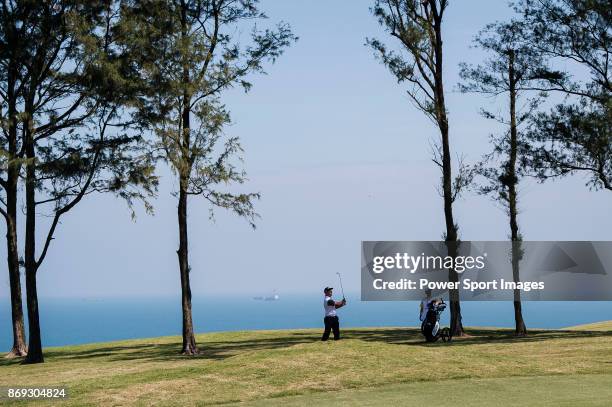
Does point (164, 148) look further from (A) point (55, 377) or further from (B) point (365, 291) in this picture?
(B) point (365, 291)

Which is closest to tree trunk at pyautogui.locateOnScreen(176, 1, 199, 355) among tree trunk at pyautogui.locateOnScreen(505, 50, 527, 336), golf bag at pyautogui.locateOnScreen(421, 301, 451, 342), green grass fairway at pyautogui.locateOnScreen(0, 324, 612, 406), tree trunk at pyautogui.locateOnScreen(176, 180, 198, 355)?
tree trunk at pyautogui.locateOnScreen(176, 180, 198, 355)

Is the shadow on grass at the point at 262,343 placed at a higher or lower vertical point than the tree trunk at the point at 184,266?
lower

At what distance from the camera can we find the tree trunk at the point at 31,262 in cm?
3169

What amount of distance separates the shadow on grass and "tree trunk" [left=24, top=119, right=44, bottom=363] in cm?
111

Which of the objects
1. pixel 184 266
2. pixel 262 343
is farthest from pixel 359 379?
pixel 262 343

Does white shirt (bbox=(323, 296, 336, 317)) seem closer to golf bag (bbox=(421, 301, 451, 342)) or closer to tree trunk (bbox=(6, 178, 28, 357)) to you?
golf bag (bbox=(421, 301, 451, 342))

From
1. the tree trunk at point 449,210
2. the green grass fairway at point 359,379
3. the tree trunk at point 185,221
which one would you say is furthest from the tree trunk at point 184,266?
the tree trunk at point 449,210

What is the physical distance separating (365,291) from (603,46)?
15.5m

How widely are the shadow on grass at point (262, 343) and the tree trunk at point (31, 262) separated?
1112 mm

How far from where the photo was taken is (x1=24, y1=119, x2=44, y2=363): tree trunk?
31.7m

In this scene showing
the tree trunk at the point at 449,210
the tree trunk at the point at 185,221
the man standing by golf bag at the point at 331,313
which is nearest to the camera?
→ the man standing by golf bag at the point at 331,313

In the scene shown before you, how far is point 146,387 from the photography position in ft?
65.1

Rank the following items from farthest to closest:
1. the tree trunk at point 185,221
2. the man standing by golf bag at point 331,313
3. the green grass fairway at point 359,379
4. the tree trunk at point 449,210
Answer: the tree trunk at point 449,210 → the tree trunk at point 185,221 → the man standing by golf bag at point 331,313 → the green grass fairway at point 359,379

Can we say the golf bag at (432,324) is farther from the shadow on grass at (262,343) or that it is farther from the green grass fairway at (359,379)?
the green grass fairway at (359,379)
